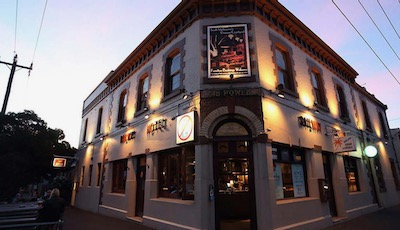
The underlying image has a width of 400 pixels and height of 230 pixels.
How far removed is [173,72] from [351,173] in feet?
36.1

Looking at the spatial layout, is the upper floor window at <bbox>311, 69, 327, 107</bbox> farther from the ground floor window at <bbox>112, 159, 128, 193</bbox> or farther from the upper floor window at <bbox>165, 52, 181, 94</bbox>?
the ground floor window at <bbox>112, 159, 128, 193</bbox>

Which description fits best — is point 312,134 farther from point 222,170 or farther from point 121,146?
point 121,146

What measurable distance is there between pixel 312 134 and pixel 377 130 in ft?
36.7

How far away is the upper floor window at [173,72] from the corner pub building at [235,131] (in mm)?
52

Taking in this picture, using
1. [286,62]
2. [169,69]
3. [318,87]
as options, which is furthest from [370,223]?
[169,69]

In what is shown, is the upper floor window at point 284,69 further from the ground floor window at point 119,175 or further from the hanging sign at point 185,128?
the ground floor window at point 119,175

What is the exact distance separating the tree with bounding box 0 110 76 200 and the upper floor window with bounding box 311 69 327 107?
19.0 m

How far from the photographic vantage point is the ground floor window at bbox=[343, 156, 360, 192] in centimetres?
1200

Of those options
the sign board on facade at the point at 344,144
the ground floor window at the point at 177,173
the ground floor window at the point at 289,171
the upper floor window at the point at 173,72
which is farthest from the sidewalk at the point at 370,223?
the upper floor window at the point at 173,72

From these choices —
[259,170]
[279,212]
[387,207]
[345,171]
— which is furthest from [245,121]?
[387,207]

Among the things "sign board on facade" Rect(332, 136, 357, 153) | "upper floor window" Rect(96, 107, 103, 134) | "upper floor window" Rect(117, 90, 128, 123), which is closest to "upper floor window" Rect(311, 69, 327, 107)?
"sign board on facade" Rect(332, 136, 357, 153)

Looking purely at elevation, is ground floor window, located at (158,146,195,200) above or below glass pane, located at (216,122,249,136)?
below

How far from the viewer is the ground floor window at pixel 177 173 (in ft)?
26.9

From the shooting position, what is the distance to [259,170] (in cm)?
733
